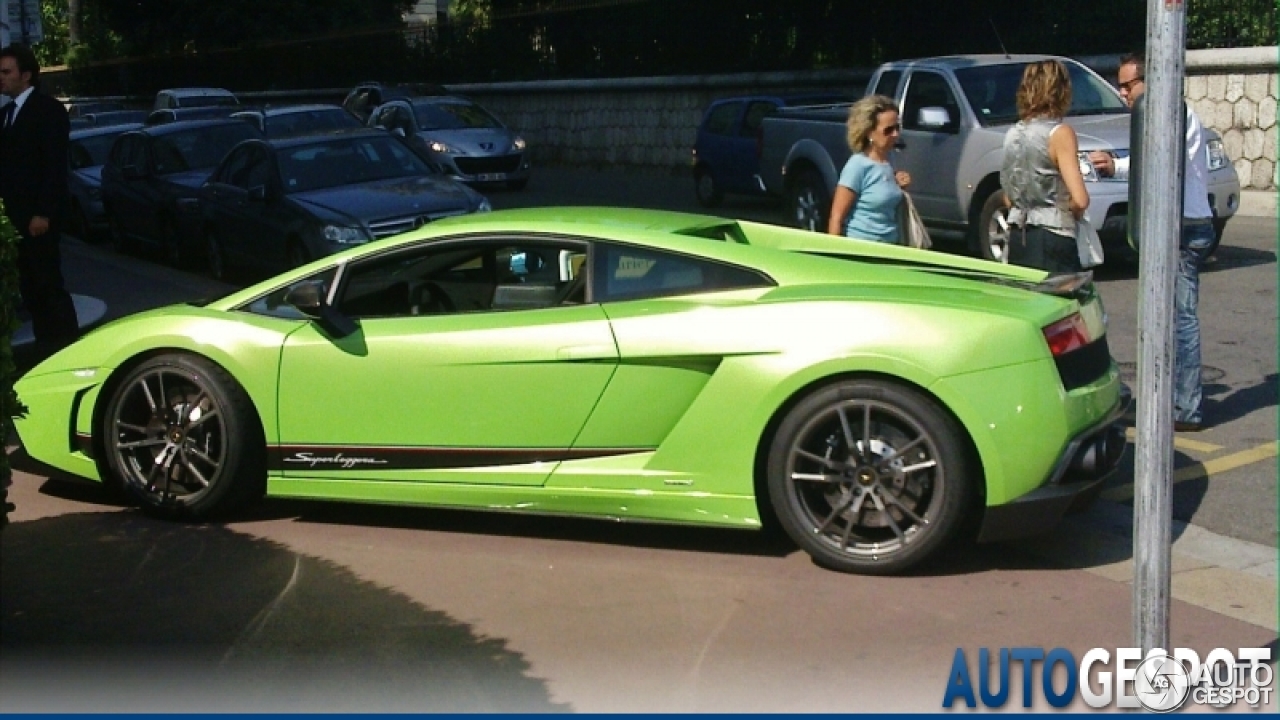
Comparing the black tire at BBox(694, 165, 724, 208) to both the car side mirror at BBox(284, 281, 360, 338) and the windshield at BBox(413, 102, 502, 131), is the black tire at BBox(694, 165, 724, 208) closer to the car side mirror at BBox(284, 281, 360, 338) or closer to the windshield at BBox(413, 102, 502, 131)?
the windshield at BBox(413, 102, 502, 131)

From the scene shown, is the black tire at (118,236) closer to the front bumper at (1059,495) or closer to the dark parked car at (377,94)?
the dark parked car at (377,94)

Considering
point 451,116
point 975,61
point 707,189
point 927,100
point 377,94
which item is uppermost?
point 975,61

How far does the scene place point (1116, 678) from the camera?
5039 millimetres

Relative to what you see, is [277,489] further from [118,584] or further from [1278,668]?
[1278,668]

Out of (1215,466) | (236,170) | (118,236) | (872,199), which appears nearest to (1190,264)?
(1215,466)

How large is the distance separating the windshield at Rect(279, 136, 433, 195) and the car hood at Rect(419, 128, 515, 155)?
935cm

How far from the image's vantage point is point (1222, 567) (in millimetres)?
6336

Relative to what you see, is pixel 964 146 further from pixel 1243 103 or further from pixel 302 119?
pixel 302 119

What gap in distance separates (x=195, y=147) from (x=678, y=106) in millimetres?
10267

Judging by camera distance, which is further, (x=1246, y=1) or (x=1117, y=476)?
(x=1246, y=1)

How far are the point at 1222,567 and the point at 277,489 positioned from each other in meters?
3.79

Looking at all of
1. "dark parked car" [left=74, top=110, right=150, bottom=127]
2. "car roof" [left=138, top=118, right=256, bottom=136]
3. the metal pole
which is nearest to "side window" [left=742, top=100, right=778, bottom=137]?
"car roof" [left=138, top=118, right=256, bottom=136]

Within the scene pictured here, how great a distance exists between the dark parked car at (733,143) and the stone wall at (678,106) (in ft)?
8.49

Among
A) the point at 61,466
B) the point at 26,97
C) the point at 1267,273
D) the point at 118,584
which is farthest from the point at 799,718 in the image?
the point at 1267,273
